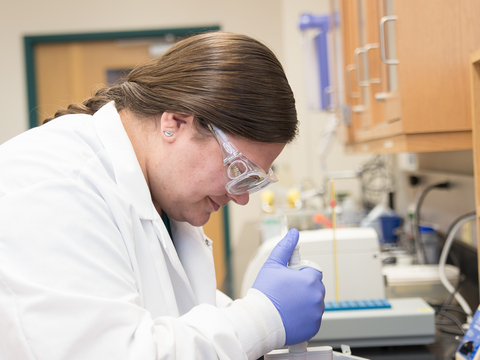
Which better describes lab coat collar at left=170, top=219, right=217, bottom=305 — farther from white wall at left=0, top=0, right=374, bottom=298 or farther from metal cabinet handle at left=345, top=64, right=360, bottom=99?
white wall at left=0, top=0, right=374, bottom=298

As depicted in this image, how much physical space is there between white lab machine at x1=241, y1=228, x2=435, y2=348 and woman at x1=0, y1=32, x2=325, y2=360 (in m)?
0.33

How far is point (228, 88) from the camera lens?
0.84 metres

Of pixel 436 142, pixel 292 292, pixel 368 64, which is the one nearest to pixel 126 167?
pixel 292 292

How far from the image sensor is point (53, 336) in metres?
0.63

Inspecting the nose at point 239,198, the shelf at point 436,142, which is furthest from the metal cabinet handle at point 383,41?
the nose at point 239,198

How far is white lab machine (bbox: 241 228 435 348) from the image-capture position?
1139mm

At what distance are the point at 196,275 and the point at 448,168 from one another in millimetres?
1552

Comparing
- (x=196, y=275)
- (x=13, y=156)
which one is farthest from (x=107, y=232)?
(x=196, y=275)

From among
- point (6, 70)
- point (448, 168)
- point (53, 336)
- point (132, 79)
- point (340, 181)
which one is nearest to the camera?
point (53, 336)

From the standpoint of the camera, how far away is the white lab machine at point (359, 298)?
1.14m

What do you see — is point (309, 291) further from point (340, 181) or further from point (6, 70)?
point (6, 70)

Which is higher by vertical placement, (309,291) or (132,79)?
(132,79)

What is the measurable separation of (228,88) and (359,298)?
2.66ft

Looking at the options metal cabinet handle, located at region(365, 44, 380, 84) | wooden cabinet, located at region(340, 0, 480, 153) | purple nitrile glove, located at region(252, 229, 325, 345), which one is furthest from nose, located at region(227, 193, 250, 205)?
metal cabinet handle, located at region(365, 44, 380, 84)
